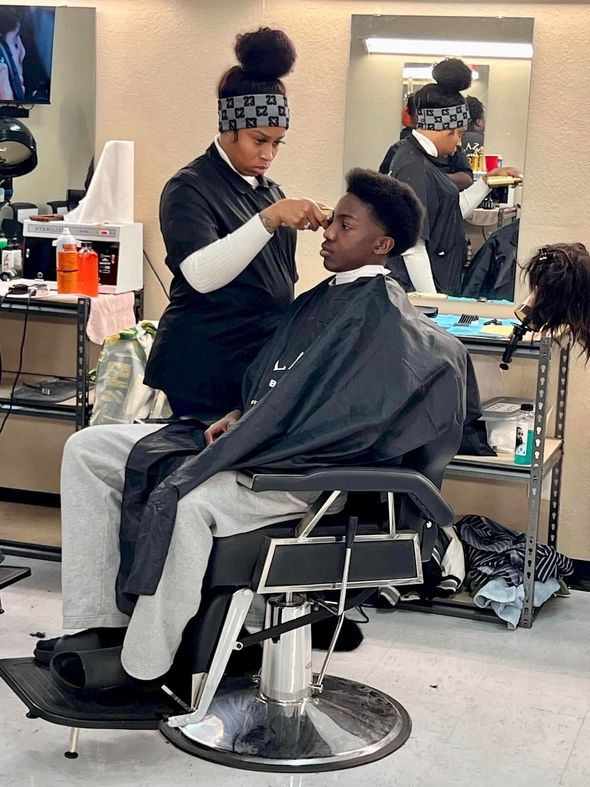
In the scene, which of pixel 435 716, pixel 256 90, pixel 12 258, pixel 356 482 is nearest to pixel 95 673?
pixel 356 482

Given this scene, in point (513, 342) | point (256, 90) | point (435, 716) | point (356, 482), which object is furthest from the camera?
point (513, 342)

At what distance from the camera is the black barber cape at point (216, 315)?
8.23 feet

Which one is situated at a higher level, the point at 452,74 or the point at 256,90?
the point at 452,74

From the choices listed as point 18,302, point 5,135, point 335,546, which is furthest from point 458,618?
point 5,135

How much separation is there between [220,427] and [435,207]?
123 centimetres

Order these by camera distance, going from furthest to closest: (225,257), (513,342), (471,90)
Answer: (471,90), (513,342), (225,257)

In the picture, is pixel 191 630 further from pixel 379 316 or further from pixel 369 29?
pixel 369 29

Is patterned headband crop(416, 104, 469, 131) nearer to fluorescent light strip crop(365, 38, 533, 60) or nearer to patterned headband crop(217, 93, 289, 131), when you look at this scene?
fluorescent light strip crop(365, 38, 533, 60)

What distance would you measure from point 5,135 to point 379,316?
6.29ft

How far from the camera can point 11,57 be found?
3703 mm

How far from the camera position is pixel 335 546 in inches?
82.9

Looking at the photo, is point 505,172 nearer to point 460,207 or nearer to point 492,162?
point 492,162

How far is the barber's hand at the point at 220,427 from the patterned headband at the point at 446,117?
1300 millimetres

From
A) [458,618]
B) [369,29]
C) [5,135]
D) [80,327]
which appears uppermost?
[369,29]
